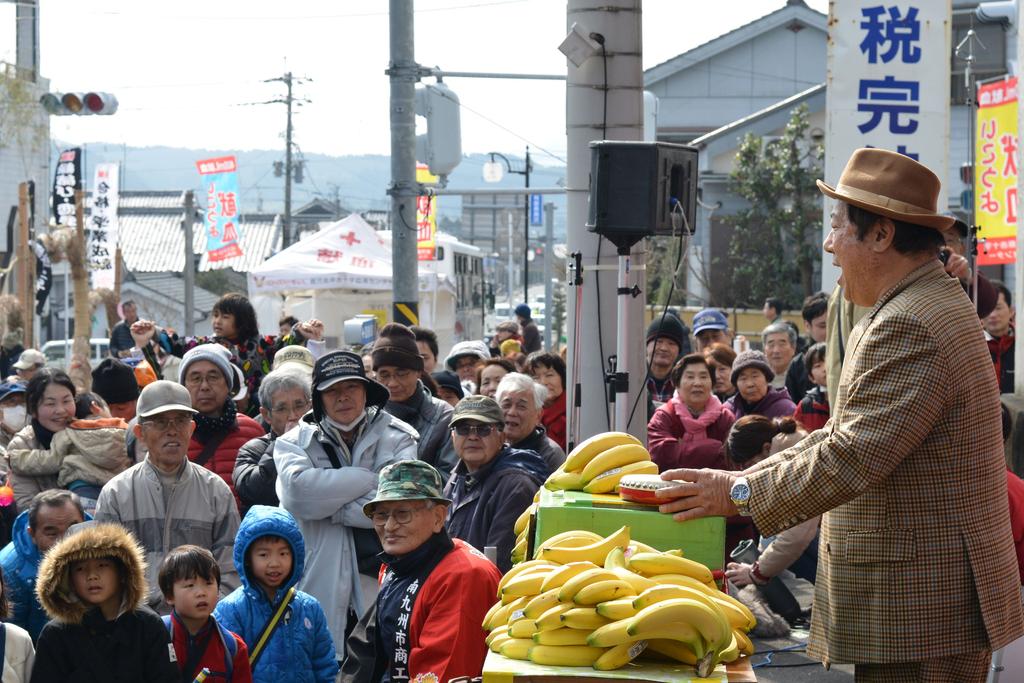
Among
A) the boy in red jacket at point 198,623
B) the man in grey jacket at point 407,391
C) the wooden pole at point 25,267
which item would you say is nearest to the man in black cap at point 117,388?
the man in grey jacket at point 407,391

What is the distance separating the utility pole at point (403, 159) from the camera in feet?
47.2

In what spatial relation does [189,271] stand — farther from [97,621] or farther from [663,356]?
[97,621]

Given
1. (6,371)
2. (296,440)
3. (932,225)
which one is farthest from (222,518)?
(6,371)

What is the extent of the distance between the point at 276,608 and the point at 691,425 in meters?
3.80

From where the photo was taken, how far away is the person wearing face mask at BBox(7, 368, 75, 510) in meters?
7.22

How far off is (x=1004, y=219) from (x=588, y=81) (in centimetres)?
660

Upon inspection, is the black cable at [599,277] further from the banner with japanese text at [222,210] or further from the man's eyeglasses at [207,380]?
the banner with japanese text at [222,210]

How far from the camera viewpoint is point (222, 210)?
115ft

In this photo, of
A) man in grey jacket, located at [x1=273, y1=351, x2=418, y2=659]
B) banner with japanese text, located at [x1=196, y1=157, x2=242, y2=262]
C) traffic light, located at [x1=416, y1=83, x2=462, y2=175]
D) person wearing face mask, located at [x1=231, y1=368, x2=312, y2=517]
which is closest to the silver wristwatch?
man in grey jacket, located at [x1=273, y1=351, x2=418, y2=659]

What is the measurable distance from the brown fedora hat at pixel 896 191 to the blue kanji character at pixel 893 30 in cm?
630

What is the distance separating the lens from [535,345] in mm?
19219

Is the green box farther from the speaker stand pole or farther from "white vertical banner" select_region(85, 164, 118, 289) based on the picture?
"white vertical banner" select_region(85, 164, 118, 289)

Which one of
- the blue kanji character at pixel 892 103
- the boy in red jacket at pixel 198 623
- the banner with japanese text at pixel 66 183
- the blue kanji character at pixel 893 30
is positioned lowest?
the boy in red jacket at pixel 198 623

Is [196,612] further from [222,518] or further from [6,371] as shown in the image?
[6,371]
